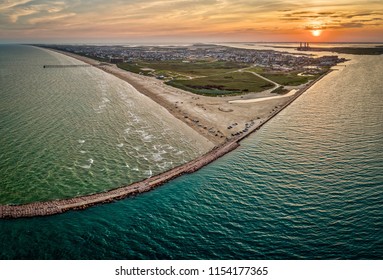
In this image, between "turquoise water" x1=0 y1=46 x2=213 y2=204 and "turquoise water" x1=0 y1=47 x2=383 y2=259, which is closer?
"turquoise water" x1=0 y1=47 x2=383 y2=259

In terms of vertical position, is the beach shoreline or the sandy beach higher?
the sandy beach

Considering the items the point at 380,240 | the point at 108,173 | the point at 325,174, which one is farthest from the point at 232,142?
the point at 380,240

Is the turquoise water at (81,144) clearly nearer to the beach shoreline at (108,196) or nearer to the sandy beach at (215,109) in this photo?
the beach shoreline at (108,196)

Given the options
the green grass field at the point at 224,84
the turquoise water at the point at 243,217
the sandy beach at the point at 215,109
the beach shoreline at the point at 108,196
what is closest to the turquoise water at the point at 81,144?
the beach shoreline at the point at 108,196

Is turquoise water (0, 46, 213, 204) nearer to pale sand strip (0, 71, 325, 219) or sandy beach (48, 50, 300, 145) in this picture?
pale sand strip (0, 71, 325, 219)

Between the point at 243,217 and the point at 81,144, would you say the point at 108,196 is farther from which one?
the point at 81,144

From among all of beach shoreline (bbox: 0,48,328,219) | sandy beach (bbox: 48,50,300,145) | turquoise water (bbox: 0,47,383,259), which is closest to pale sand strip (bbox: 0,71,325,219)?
beach shoreline (bbox: 0,48,328,219)
